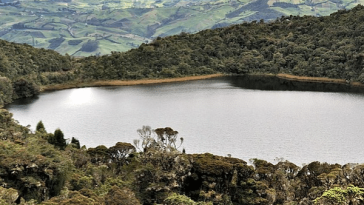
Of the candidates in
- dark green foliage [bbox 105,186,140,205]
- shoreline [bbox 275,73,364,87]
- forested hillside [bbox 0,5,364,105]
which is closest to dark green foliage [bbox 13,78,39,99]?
forested hillside [bbox 0,5,364,105]

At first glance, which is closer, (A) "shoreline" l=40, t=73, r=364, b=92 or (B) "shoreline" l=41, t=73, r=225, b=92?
(A) "shoreline" l=40, t=73, r=364, b=92

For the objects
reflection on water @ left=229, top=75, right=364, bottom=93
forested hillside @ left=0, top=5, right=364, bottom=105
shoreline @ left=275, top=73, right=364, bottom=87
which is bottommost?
reflection on water @ left=229, top=75, right=364, bottom=93

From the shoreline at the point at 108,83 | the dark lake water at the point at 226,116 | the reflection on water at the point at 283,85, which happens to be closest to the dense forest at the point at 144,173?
the dark lake water at the point at 226,116

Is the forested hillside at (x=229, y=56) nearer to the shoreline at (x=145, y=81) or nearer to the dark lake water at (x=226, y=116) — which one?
the shoreline at (x=145, y=81)

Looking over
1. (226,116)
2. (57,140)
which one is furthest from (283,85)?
(57,140)

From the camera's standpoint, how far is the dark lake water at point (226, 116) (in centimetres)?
5062

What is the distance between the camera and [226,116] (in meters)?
66.3

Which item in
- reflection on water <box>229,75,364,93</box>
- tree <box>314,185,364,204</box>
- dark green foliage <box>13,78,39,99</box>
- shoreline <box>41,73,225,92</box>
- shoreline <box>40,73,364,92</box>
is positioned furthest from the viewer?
shoreline <box>41,73,225,92</box>

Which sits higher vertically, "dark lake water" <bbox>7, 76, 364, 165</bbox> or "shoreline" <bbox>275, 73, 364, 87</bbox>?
"shoreline" <bbox>275, 73, 364, 87</bbox>

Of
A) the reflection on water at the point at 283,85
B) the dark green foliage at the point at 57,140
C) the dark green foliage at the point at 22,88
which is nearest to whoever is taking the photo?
the dark green foliage at the point at 57,140

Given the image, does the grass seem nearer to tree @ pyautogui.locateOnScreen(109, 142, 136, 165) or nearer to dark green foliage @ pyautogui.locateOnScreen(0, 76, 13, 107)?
dark green foliage @ pyautogui.locateOnScreen(0, 76, 13, 107)

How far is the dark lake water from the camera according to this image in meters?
50.6

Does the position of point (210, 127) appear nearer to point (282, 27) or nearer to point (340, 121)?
point (340, 121)

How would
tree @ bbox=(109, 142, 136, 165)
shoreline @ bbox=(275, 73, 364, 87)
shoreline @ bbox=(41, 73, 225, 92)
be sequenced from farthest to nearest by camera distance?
shoreline @ bbox=(41, 73, 225, 92) → shoreline @ bbox=(275, 73, 364, 87) → tree @ bbox=(109, 142, 136, 165)
